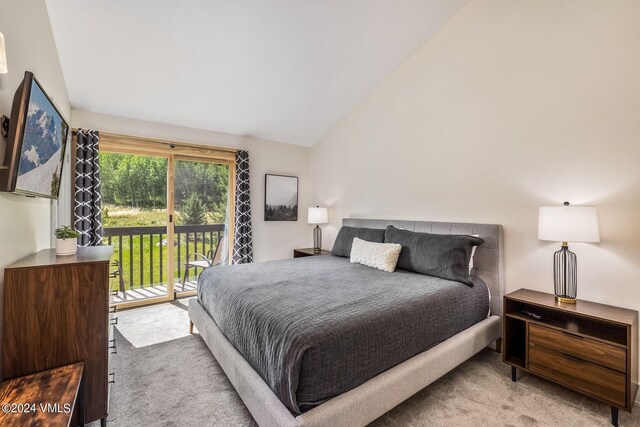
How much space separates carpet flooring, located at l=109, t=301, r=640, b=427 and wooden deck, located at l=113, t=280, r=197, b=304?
1.38 m

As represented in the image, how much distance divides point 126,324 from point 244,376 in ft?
7.48

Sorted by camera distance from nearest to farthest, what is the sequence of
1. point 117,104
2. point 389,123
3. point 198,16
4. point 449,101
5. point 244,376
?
point 244,376 < point 198,16 < point 449,101 < point 117,104 < point 389,123

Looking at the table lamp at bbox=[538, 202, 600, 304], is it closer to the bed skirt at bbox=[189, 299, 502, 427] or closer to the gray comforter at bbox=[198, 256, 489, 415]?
the gray comforter at bbox=[198, 256, 489, 415]

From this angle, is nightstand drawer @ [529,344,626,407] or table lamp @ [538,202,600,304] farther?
table lamp @ [538,202,600,304]

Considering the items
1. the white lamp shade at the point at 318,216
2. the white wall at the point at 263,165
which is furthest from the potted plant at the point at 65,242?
the white lamp shade at the point at 318,216

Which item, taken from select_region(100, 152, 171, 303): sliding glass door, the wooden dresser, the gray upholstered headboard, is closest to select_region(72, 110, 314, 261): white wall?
select_region(100, 152, 171, 303): sliding glass door

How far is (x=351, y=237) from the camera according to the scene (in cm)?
364

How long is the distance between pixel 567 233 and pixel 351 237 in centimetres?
209

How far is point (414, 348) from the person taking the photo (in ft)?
6.06

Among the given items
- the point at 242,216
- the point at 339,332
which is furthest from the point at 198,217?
the point at 339,332

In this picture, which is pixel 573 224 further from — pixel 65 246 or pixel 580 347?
pixel 65 246

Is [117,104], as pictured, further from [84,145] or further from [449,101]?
[449,101]

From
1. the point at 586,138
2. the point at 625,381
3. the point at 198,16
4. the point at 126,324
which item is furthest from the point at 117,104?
the point at 625,381

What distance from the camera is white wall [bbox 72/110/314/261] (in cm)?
371
